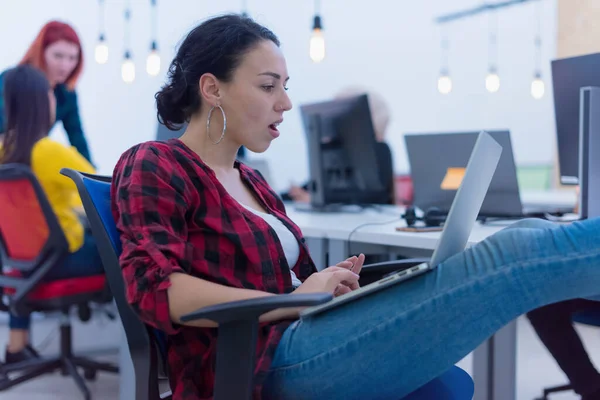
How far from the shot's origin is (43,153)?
7.95 ft

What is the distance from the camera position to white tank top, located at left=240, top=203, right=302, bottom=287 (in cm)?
128

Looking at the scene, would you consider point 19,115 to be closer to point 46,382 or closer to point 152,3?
point 46,382

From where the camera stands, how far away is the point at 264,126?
4.15 feet

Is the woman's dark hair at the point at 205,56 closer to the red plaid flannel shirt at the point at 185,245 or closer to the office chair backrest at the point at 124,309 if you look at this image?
the red plaid flannel shirt at the point at 185,245

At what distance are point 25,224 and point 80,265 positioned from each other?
26 cm

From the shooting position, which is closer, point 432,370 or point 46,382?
point 432,370

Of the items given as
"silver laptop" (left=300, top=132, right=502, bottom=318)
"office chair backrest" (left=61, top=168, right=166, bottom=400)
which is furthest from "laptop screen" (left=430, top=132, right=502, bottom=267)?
"office chair backrest" (left=61, top=168, right=166, bottom=400)

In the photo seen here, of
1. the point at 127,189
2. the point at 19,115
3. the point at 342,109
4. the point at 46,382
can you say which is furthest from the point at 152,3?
the point at 127,189

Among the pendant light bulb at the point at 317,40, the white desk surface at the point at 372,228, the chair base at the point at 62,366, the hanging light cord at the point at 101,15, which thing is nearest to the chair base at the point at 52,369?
the chair base at the point at 62,366

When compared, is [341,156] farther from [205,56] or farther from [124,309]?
[124,309]

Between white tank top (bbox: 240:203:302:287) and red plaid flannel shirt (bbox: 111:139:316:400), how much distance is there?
7cm

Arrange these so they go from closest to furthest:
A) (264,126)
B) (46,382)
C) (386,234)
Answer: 1. (264,126)
2. (386,234)
3. (46,382)

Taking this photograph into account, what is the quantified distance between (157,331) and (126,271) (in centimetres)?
14

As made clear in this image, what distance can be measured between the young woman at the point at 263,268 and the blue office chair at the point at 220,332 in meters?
0.03
